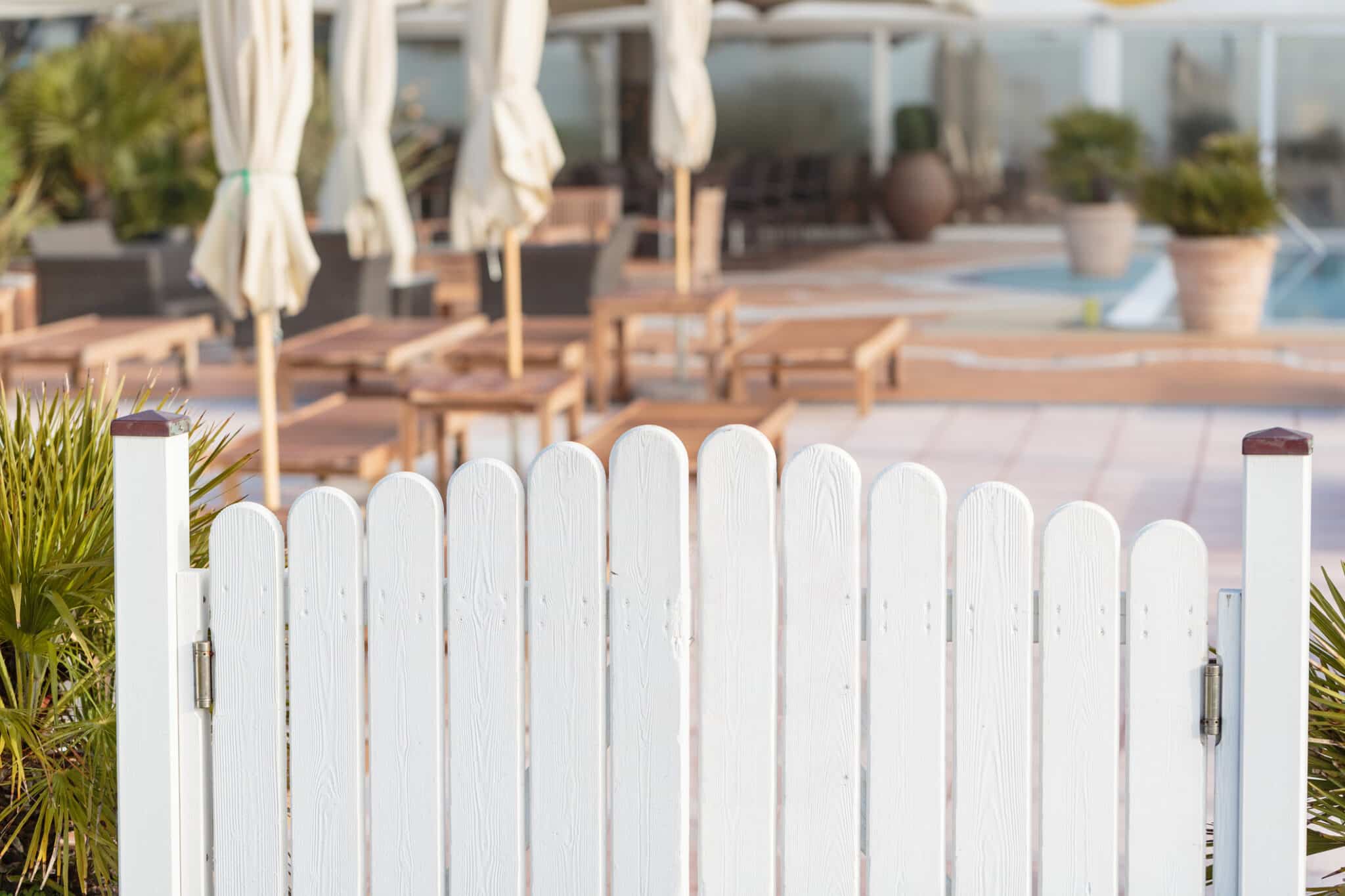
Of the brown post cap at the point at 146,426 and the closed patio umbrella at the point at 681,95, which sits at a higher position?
the closed patio umbrella at the point at 681,95

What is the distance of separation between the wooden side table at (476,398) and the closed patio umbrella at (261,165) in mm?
1062

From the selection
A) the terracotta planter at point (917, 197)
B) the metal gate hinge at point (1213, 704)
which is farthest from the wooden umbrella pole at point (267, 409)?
the terracotta planter at point (917, 197)

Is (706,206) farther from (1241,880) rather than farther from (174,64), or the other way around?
(1241,880)

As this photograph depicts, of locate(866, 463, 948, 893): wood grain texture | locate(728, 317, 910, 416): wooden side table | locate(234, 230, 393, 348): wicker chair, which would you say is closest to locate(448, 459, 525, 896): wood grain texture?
locate(866, 463, 948, 893): wood grain texture

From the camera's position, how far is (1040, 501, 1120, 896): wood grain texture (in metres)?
2.57

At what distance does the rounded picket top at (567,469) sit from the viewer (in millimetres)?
2670

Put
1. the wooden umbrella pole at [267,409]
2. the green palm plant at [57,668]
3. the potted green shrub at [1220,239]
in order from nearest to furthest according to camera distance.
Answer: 1. the green palm plant at [57,668]
2. the wooden umbrella pole at [267,409]
3. the potted green shrub at [1220,239]

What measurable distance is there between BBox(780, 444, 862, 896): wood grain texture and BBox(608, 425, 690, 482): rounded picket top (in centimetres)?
15

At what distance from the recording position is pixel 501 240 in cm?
699

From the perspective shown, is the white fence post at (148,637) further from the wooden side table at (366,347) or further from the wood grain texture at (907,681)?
the wooden side table at (366,347)

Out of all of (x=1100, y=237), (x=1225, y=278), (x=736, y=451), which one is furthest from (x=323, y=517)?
(x=1100, y=237)

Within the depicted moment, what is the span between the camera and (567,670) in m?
2.70

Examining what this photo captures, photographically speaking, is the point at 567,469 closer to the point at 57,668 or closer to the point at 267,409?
the point at 57,668

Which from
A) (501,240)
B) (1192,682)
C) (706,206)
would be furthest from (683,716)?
(706,206)
